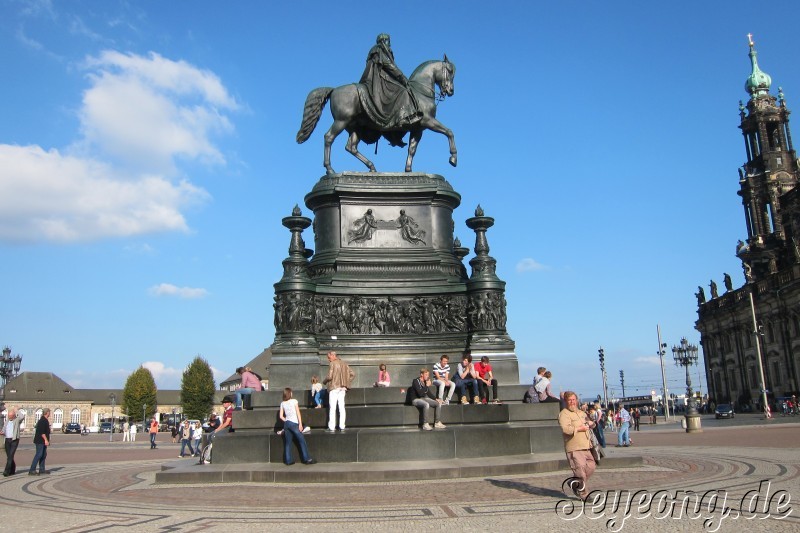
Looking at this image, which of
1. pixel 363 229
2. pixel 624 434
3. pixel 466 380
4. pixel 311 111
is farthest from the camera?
pixel 624 434

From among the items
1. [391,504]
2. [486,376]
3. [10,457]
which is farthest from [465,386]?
[10,457]

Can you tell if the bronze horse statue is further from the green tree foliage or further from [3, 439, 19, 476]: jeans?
the green tree foliage

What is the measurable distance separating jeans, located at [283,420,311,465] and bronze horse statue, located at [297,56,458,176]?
9.00m

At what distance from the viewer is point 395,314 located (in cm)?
1778

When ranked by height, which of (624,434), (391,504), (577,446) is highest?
(577,446)

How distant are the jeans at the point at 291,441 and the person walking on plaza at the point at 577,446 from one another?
5.31 metres

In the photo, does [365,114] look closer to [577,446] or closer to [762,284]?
[577,446]

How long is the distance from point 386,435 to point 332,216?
8.01 metres

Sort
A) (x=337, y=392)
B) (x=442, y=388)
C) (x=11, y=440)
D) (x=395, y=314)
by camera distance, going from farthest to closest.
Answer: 1. (x=395, y=314)
2. (x=11, y=440)
3. (x=442, y=388)
4. (x=337, y=392)

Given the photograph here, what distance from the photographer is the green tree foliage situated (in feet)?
383

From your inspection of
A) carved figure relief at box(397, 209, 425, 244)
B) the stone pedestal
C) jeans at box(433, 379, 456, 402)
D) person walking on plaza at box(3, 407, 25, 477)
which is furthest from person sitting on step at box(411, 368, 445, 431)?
person walking on plaza at box(3, 407, 25, 477)

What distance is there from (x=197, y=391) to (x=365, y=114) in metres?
92.5

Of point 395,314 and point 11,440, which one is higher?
point 395,314

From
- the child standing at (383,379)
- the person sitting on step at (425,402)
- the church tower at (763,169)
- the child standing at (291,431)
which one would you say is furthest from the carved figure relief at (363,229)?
the church tower at (763,169)
